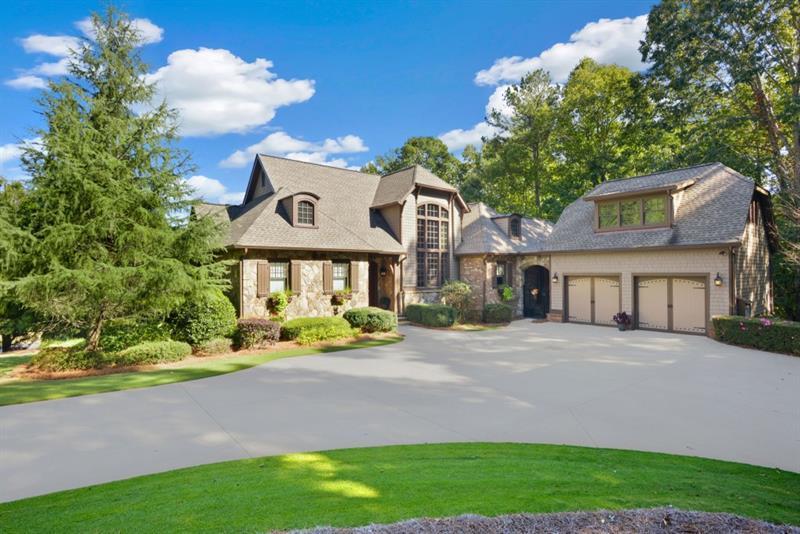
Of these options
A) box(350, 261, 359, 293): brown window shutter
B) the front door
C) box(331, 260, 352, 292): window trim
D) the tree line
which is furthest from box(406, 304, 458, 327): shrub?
the tree line

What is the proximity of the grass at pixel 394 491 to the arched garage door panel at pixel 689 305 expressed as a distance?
1311 centimetres

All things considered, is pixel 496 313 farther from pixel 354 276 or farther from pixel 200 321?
pixel 200 321

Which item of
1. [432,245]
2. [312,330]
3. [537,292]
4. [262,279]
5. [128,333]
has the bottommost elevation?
[312,330]

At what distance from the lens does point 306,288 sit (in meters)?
16.9

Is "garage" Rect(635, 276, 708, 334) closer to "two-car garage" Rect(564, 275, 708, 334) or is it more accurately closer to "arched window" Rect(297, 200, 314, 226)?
"two-car garage" Rect(564, 275, 708, 334)

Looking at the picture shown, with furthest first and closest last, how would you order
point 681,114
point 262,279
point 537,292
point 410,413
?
point 537,292 < point 681,114 < point 262,279 < point 410,413

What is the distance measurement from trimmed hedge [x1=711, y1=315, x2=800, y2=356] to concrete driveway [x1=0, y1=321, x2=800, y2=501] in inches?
31.7

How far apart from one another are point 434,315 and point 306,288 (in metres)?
5.75

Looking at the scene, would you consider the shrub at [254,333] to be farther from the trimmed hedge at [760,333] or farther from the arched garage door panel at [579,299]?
the trimmed hedge at [760,333]

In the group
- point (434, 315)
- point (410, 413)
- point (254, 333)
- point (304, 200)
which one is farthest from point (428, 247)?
point (410, 413)

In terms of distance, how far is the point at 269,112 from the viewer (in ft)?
88.9

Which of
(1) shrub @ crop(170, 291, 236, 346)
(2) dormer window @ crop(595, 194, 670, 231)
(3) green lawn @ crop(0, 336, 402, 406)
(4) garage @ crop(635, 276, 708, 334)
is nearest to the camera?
(3) green lawn @ crop(0, 336, 402, 406)

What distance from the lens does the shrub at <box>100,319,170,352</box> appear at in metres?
11.8

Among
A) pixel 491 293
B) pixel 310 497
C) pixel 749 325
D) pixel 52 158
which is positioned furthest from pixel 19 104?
pixel 749 325
